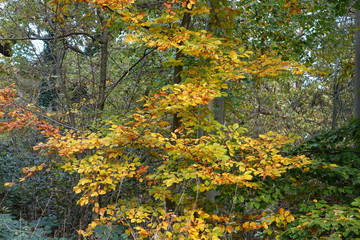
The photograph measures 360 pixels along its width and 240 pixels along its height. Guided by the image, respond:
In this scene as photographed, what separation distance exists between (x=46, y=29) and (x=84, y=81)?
3.20 ft

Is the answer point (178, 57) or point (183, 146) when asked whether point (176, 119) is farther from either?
point (183, 146)

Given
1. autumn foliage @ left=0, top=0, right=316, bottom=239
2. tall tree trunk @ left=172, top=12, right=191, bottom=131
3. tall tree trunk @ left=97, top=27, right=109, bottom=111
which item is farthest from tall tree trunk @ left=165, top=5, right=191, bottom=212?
tall tree trunk @ left=97, top=27, right=109, bottom=111

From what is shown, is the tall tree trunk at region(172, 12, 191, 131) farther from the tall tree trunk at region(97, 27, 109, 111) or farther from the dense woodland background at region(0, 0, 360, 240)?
the tall tree trunk at region(97, 27, 109, 111)

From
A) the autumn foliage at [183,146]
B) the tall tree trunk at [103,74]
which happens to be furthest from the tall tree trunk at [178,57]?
the tall tree trunk at [103,74]

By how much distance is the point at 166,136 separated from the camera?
5.48 meters

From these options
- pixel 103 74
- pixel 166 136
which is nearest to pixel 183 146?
pixel 166 136

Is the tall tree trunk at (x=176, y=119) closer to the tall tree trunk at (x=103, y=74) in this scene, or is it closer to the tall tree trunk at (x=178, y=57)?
the tall tree trunk at (x=178, y=57)

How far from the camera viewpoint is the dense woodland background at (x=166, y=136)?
11.4ft

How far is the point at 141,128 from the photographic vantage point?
3.87 m

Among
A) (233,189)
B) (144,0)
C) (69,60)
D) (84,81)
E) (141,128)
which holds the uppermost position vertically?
(144,0)

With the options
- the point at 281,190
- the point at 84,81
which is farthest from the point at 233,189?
the point at 84,81

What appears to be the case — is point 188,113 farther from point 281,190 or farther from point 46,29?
point 46,29

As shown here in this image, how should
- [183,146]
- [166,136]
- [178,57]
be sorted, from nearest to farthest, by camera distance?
[183,146], [178,57], [166,136]

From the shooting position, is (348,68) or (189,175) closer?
(189,175)
